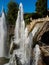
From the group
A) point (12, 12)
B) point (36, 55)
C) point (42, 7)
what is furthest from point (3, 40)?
point (42, 7)

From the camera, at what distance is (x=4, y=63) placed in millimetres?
21062

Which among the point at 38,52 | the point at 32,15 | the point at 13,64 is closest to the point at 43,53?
the point at 38,52

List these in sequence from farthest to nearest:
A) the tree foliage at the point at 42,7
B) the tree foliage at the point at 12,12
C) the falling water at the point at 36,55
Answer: the tree foliage at the point at 42,7 < the tree foliage at the point at 12,12 < the falling water at the point at 36,55

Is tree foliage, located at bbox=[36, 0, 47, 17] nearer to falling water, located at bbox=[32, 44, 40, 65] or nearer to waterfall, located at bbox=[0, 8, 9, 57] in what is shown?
waterfall, located at bbox=[0, 8, 9, 57]

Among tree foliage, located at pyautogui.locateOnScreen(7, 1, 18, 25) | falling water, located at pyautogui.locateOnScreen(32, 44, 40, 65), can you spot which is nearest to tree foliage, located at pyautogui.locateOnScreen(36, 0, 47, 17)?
tree foliage, located at pyautogui.locateOnScreen(7, 1, 18, 25)

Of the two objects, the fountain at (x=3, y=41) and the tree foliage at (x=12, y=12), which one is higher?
the tree foliage at (x=12, y=12)

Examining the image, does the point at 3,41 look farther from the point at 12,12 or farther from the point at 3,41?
the point at 12,12

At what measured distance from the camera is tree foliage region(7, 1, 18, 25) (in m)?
37.9

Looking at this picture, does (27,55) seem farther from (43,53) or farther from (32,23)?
(32,23)

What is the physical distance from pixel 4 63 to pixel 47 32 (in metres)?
10.3

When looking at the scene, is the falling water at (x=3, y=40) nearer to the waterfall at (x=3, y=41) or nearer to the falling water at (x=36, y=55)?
the waterfall at (x=3, y=41)

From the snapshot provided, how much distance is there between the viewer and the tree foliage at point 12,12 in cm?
3790

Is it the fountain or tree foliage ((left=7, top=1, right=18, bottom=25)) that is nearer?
the fountain

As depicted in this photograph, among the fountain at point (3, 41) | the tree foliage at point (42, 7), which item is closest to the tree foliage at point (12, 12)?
the tree foliage at point (42, 7)
